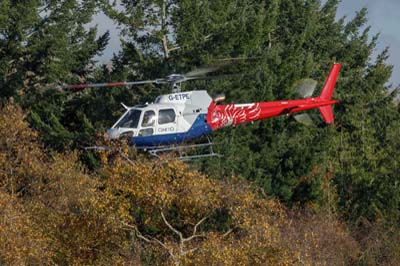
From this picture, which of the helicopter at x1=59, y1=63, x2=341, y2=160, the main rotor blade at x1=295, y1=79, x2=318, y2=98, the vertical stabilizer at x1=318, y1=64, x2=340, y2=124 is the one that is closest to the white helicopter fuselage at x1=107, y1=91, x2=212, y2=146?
the helicopter at x1=59, y1=63, x2=341, y2=160

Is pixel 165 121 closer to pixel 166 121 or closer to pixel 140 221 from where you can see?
pixel 166 121

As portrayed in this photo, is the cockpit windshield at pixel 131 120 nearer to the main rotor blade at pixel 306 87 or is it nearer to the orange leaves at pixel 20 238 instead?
the orange leaves at pixel 20 238

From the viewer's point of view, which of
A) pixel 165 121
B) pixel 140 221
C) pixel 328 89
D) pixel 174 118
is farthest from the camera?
pixel 140 221

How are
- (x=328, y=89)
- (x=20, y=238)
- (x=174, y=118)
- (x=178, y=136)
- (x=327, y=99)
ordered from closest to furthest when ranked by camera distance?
(x=174, y=118) < (x=178, y=136) < (x=20, y=238) < (x=327, y=99) < (x=328, y=89)

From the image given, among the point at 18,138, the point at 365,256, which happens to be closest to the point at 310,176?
the point at 365,256

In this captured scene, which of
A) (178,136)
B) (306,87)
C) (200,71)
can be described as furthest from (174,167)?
(306,87)

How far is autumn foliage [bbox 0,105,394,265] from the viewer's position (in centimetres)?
2931

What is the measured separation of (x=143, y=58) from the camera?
41281 mm

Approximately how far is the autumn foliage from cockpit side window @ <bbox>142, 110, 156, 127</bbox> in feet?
5.47

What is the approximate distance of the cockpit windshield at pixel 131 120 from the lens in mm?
28000

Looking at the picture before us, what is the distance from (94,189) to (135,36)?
41.4 ft

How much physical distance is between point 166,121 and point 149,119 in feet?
1.87

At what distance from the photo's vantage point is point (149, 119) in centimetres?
2805

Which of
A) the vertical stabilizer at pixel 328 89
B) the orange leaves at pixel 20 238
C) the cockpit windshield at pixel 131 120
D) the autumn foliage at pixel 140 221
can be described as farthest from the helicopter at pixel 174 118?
the orange leaves at pixel 20 238
